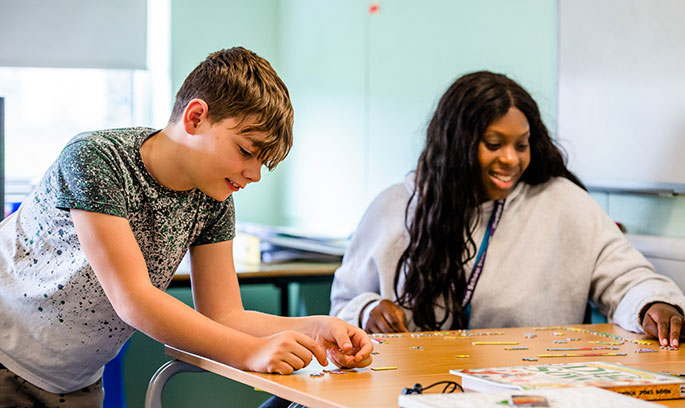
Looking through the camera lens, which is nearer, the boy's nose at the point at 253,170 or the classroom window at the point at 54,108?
the boy's nose at the point at 253,170

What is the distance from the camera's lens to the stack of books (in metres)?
3.04

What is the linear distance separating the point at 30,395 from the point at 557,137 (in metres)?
1.67

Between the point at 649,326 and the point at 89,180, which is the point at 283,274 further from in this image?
the point at 89,180

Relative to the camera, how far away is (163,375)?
56.2 inches

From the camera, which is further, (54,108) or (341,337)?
(54,108)

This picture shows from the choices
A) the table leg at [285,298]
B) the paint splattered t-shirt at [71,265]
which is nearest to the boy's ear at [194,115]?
the paint splattered t-shirt at [71,265]

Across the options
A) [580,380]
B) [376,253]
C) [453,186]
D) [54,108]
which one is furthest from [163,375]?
[54,108]

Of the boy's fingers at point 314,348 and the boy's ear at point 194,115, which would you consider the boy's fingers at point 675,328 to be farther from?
the boy's ear at point 194,115

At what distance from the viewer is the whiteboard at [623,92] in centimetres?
208

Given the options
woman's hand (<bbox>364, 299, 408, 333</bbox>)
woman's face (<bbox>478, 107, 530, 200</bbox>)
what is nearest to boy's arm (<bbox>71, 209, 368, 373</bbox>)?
woman's hand (<bbox>364, 299, 408, 333</bbox>)

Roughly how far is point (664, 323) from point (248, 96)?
966mm

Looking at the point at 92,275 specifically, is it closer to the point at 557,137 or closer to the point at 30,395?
the point at 30,395

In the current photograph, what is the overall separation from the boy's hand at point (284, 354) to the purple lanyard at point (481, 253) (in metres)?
0.84

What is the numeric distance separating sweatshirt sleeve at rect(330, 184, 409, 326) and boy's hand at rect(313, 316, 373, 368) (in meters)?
0.72
